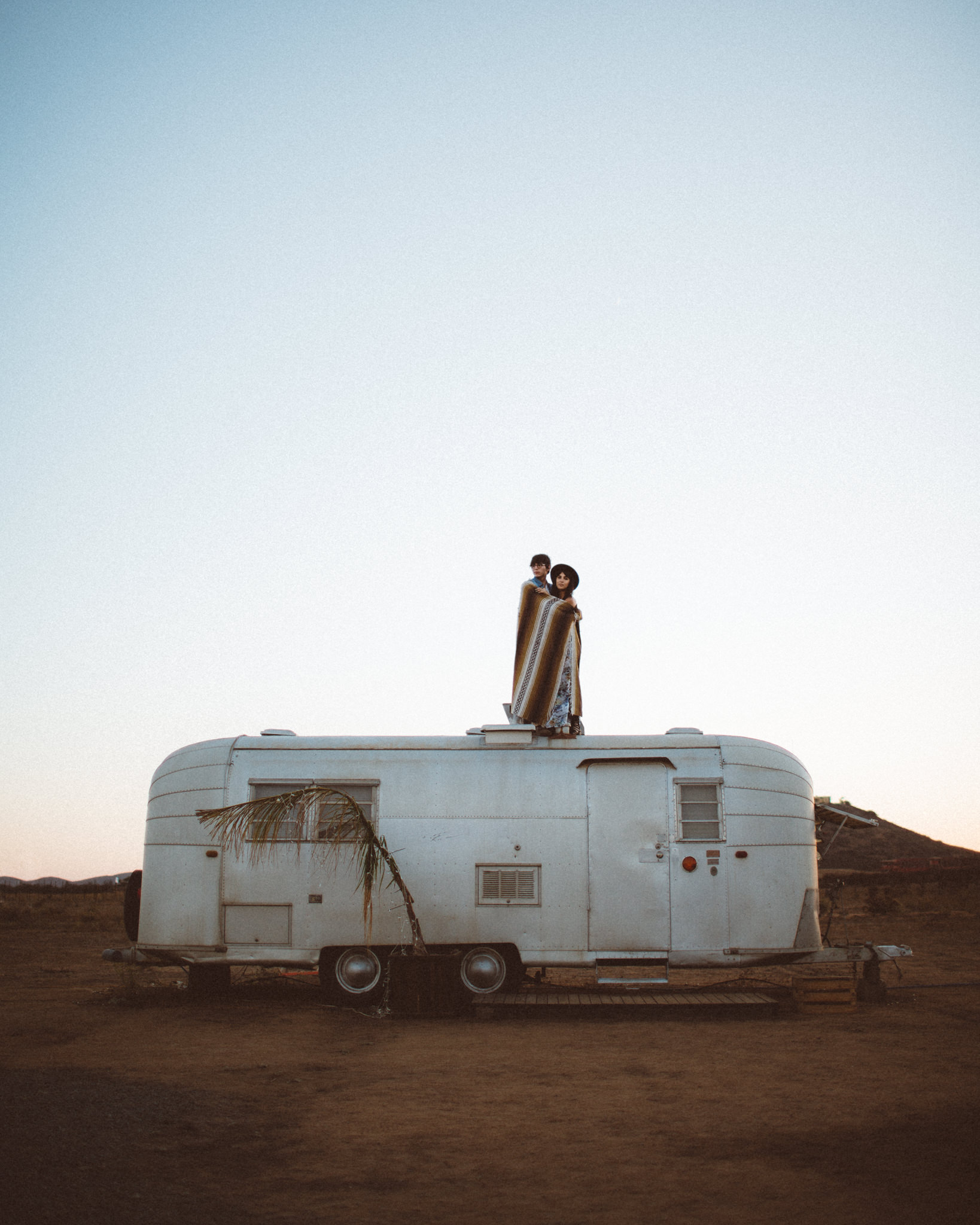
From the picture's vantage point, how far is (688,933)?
11.0m

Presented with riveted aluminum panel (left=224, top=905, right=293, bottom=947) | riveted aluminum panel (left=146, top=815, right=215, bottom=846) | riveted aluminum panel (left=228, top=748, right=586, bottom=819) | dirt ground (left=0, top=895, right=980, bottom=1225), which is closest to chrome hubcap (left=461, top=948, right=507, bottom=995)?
dirt ground (left=0, top=895, right=980, bottom=1225)

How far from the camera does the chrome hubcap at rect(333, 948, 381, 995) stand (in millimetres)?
11398

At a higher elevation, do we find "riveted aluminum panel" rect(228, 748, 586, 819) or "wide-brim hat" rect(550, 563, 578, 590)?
"wide-brim hat" rect(550, 563, 578, 590)

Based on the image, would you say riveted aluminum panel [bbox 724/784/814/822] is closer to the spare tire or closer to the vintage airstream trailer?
the vintage airstream trailer

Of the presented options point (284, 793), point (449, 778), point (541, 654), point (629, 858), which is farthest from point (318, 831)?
point (629, 858)

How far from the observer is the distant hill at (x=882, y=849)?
7594 centimetres

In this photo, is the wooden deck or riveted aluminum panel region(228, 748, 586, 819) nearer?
the wooden deck

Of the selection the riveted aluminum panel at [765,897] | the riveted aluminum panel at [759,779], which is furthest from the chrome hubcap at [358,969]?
the riveted aluminum panel at [759,779]

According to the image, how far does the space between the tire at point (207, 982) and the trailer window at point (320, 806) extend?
1.96m

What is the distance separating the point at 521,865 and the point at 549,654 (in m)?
2.40

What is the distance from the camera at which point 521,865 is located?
36.8ft

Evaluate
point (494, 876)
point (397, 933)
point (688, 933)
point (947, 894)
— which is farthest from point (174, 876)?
point (947, 894)

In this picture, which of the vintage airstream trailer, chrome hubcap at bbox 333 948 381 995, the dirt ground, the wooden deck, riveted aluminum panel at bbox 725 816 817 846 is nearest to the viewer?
the dirt ground

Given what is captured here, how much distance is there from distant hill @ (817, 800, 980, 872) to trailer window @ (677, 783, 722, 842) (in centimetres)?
6536
